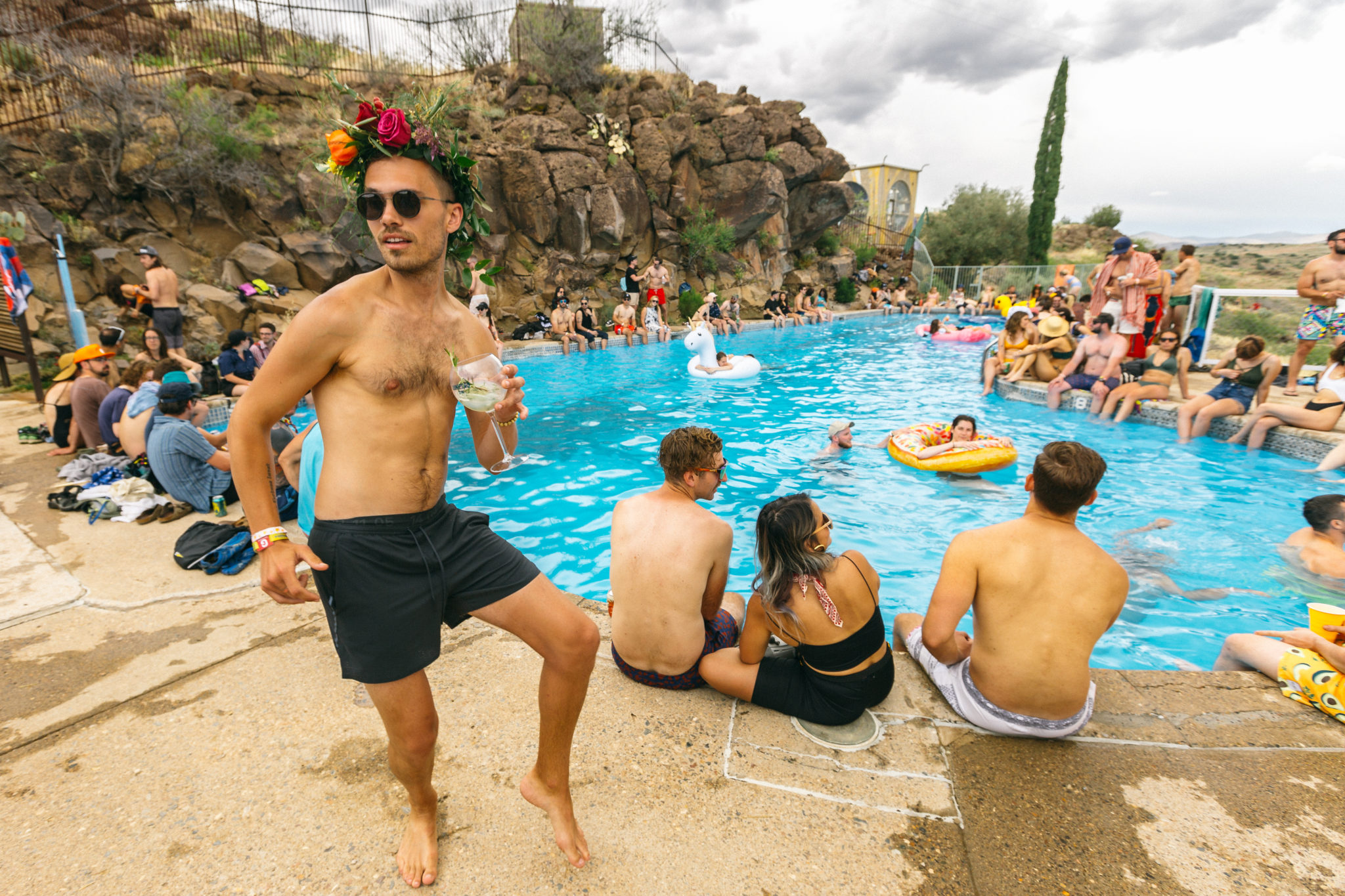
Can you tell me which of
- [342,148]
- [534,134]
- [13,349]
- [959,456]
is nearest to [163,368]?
[13,349]

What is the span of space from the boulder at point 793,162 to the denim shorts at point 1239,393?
17.3 m

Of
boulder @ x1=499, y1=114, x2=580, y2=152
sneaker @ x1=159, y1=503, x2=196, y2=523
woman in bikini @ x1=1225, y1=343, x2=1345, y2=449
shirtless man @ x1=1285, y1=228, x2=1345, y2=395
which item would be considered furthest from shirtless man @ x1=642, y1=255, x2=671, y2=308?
sneaker @ x1=159, y1=503, x2=196, y2=523

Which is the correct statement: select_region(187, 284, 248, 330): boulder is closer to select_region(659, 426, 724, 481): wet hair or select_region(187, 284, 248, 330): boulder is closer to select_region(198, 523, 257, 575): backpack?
select_region(198, 523, 257, 575): backpack

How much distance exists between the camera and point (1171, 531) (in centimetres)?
539

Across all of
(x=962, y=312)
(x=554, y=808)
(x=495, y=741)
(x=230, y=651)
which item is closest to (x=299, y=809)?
(x=495, y=741)

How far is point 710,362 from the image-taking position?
39.2 feet

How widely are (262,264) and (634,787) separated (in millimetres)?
15415

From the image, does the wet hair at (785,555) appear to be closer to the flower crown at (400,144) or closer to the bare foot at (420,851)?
the bare foot at (420,851)

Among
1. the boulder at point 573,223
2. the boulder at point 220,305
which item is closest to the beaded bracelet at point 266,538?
the boulder at point 220,305

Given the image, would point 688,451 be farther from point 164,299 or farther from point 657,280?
point 657,280

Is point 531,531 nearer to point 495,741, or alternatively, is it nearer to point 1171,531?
point 495,741

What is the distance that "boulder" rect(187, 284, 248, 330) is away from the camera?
39.9 ft

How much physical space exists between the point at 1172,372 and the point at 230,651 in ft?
38.0

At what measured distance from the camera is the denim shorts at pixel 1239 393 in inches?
294
